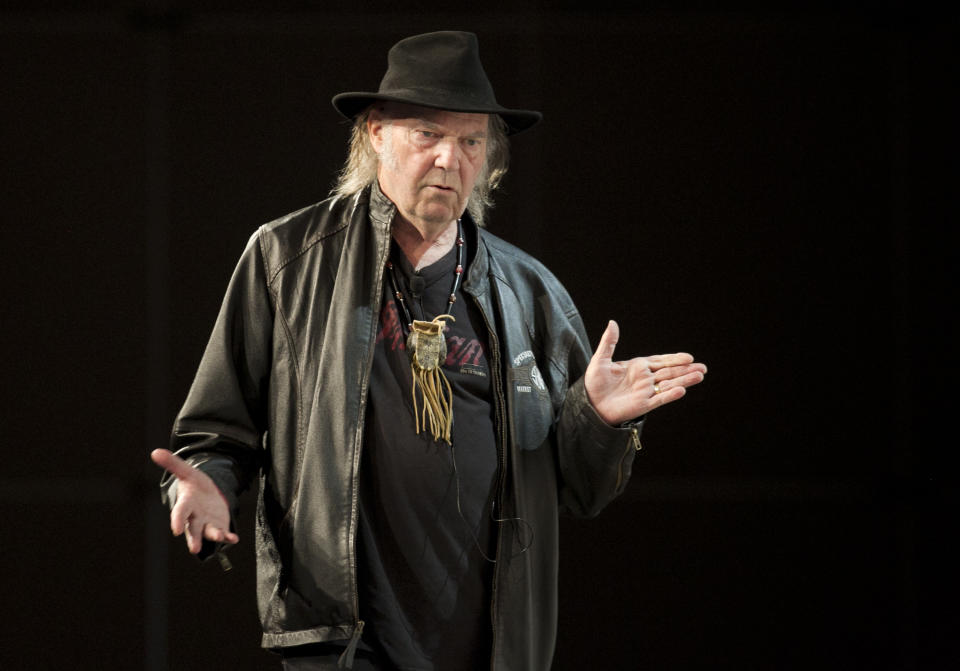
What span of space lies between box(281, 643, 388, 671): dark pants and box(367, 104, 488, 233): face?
2.49ft

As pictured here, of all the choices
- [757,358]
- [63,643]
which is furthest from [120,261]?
[757,358]

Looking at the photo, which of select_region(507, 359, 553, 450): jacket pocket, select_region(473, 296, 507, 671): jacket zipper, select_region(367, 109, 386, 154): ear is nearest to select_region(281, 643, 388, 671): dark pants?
select_region(473, 296, 507, 671): jacket zipper

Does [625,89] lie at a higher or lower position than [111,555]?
higher

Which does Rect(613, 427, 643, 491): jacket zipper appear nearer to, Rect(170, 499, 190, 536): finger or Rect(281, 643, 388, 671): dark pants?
Rect(281, 643, 388, 671): dark pants

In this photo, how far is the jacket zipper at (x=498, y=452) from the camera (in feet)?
6.52

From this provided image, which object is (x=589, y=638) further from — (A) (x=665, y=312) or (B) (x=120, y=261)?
(B) (x=120, y=261)

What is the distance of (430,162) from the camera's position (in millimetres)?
2057

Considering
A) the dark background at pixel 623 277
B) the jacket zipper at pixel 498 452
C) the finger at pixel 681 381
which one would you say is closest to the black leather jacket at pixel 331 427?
the jacket zipper at pixel 498 452

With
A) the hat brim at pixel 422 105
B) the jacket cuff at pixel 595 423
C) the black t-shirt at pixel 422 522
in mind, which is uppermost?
the hat brim at pixel 422 105

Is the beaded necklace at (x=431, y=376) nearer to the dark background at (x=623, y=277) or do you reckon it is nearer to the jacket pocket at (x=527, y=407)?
the jacket pocket at (x=527, y=407)

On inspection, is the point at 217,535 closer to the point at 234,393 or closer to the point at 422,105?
the point at 234,393

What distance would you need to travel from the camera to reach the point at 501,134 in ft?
7.67

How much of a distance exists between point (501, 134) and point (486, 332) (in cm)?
47

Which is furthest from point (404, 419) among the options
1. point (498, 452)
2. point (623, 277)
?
point (623, 277)
